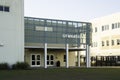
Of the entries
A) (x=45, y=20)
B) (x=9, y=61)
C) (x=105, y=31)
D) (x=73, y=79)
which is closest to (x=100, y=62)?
(x=105, y=31)

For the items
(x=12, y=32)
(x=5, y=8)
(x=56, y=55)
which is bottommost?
(x=56, y=55)

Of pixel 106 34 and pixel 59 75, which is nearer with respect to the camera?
pixel 59 75

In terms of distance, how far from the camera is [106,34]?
7131cm

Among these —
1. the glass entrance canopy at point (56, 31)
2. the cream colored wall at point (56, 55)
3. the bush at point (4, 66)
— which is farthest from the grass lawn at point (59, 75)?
the cream colored wall at point (56, 55)

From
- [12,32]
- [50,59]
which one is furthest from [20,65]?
[50,59]

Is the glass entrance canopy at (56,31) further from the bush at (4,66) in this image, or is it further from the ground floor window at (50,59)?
the bush at (4,66)

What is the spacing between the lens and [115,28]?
6744cm

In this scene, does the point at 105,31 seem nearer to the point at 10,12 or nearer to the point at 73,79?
the point at 10,12

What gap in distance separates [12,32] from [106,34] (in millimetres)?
33397

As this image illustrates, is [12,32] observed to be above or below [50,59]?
above

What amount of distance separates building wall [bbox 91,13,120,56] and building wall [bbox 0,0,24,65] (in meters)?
28.4

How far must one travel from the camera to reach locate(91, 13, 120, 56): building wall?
2635 inches

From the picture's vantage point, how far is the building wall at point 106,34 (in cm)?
6694

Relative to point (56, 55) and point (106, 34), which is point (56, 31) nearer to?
point (56, 55)
